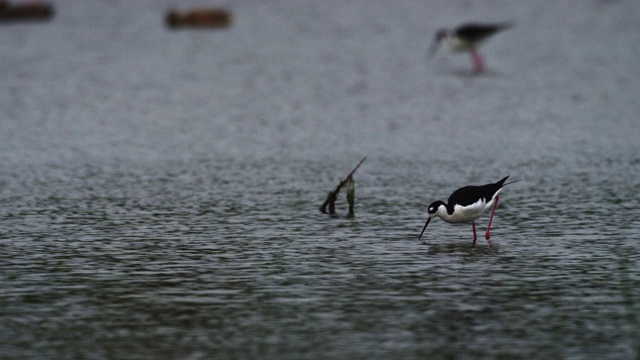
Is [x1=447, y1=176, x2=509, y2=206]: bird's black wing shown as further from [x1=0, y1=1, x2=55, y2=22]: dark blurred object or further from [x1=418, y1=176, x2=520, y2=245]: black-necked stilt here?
[x1=0, y1=1, x2=55, y2=22]: dark blurred object

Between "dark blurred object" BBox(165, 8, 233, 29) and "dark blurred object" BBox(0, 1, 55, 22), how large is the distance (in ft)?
15.7

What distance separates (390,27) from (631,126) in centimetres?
2309

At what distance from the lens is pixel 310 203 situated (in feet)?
54.8

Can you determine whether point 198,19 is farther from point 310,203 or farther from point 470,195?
point 470,195

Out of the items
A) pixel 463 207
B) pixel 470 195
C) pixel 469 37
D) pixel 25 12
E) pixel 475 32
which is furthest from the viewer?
pixel 25 12

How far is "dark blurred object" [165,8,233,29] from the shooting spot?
146ft

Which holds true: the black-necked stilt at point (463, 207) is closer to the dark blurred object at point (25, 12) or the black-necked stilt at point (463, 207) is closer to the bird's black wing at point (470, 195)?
the bird's black wing at point (470, 195)

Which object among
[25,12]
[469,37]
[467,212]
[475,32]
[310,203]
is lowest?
[467,212]

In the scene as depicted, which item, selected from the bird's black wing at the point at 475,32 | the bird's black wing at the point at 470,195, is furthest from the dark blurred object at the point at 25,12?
the bird's black wing at the point at 470,195

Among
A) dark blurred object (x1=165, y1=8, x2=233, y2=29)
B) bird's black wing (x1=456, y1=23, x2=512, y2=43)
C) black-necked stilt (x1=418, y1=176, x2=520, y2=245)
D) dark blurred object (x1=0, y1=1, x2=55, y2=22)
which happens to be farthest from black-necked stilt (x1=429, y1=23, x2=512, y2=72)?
black-necked stilt (x1=418, y1=176, x2=520, y2=245)

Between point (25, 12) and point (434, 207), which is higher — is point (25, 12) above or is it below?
above

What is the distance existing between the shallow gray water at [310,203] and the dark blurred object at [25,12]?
8.86 meters

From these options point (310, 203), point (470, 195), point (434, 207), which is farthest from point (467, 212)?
point (310, 203)

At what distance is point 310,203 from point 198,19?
29.2m
